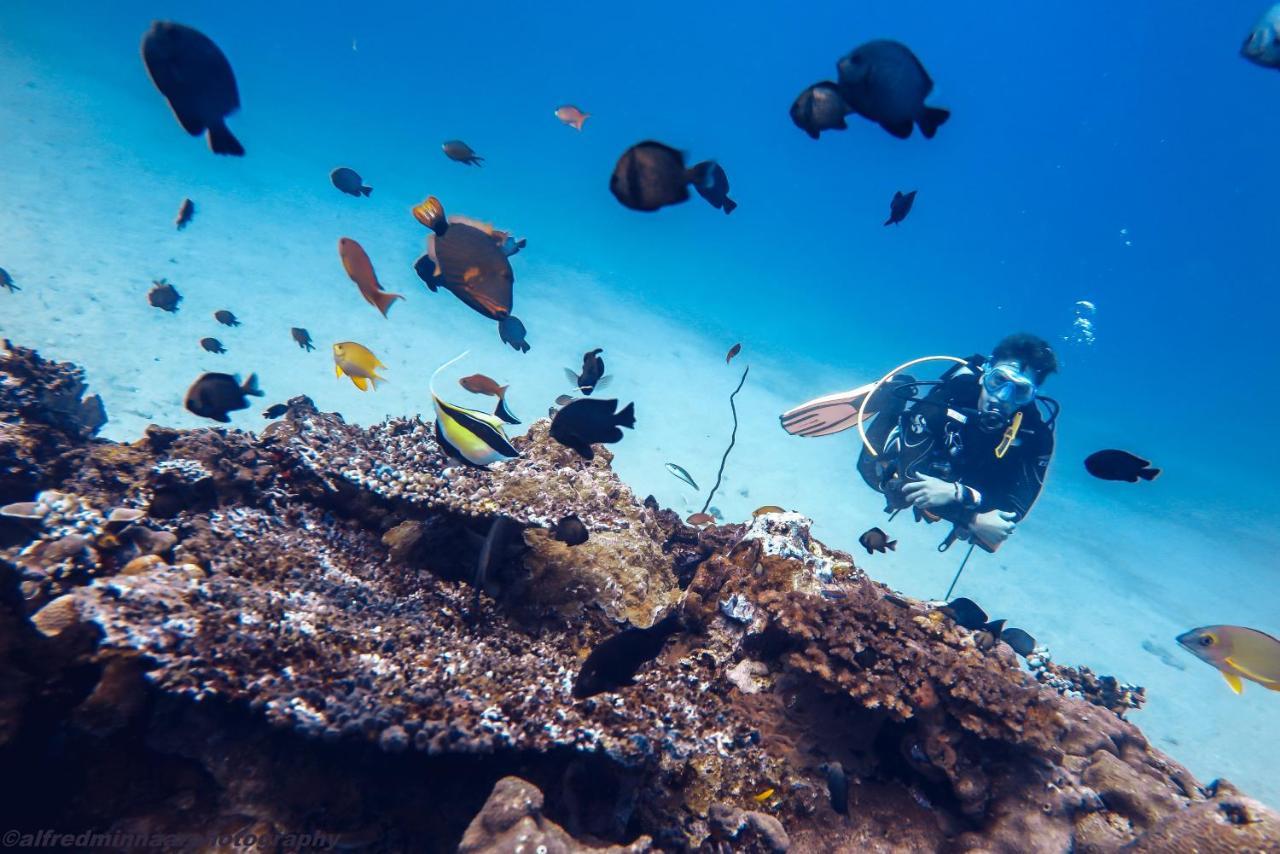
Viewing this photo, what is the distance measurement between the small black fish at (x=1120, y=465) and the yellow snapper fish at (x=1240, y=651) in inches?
46.5

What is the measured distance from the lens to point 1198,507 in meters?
39.7

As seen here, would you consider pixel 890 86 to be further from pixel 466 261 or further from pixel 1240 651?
pixel 1240 651

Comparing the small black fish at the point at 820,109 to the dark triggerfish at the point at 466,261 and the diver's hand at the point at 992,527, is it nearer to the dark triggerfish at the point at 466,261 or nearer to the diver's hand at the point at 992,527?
the dark triggerfish at the point at 466,261

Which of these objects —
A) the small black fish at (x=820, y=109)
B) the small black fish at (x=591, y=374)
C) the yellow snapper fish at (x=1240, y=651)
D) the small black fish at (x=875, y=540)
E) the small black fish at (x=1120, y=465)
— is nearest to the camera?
the small black fish at (x=820, y=109)

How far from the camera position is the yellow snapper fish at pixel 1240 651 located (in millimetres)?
3865

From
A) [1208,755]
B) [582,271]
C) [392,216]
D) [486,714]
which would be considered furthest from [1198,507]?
[392,216]

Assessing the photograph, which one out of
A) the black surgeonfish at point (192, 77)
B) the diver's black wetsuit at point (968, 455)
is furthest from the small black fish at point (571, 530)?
the diver's black wetsuit at point (968, 455)

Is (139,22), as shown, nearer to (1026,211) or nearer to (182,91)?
(182,91)

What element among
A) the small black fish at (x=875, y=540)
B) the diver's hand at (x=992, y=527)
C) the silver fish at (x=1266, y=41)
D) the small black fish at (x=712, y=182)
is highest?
the silver fish at (x=1266, y=41)

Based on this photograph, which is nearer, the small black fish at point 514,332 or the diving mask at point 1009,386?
the small black fish at point 514,332

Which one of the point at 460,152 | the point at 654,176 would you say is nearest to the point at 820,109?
the point at 654,176

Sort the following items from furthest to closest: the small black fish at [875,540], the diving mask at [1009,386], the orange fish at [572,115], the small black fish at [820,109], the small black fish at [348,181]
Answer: the orange fish at [572,115]
the diving mask at [1009,386]
the small black fish at [348,181]
the small black fish at [875,540]
the small black fish at [820,109]

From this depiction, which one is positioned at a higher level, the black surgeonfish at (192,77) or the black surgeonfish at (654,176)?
the black surgeonfish at (654,176)

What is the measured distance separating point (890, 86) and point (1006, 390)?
581 centimetres
